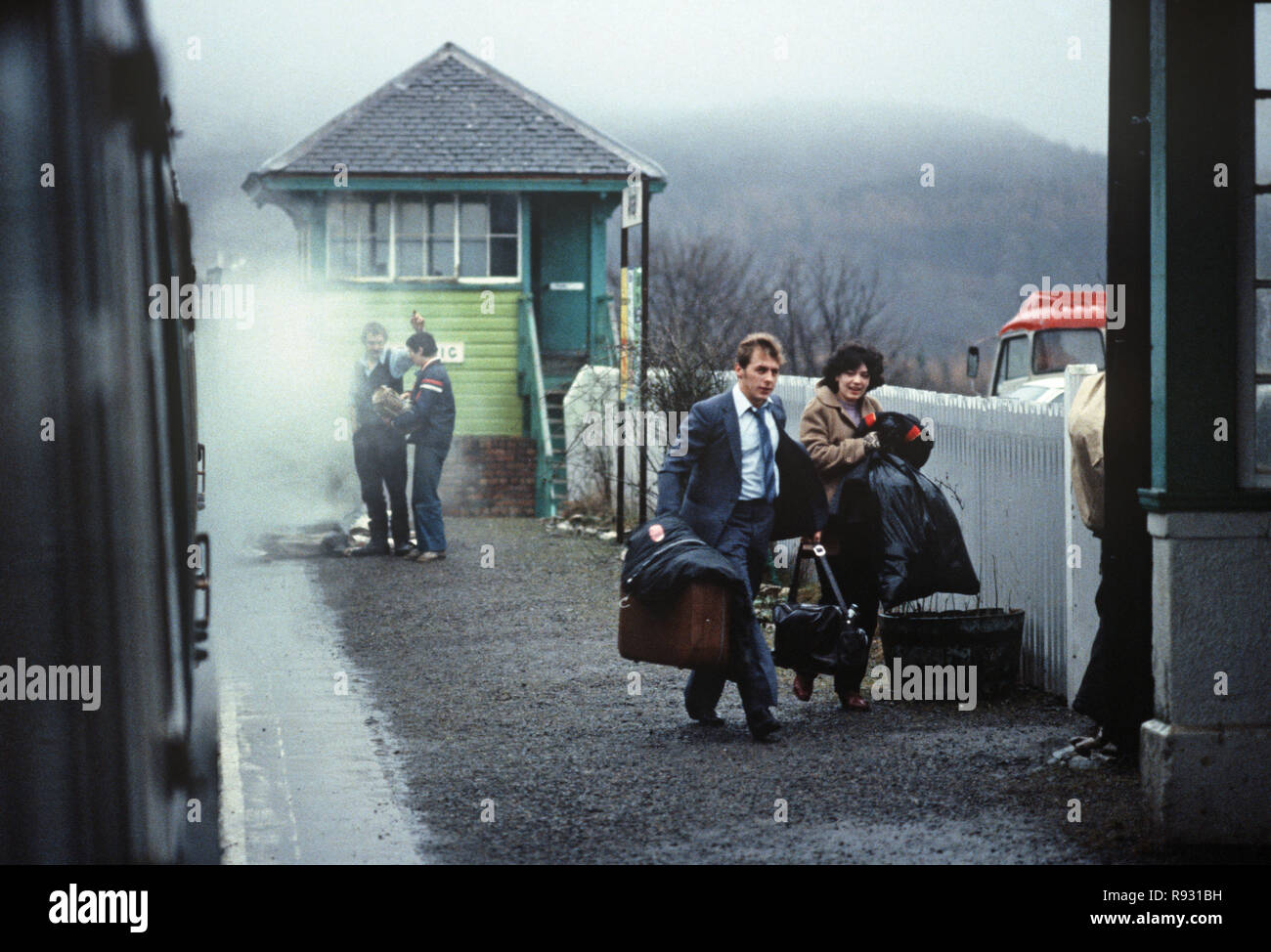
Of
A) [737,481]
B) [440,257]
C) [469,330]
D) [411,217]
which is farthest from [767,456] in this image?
[411,217]

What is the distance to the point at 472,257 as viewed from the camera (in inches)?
960

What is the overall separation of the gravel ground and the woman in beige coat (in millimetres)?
→ 210

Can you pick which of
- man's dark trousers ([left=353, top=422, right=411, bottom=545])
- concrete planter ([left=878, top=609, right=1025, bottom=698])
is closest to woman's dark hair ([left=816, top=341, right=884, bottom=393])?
concrete planter ([left=878, top=609, right=1025, bottom=698])

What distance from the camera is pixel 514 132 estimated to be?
24.7 metres

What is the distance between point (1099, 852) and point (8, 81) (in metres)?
Result: 4.10

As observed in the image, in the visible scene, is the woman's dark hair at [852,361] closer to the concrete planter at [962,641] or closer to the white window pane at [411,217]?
the concrete planter at [962,641]

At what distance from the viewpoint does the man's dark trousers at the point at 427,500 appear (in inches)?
Result: 579

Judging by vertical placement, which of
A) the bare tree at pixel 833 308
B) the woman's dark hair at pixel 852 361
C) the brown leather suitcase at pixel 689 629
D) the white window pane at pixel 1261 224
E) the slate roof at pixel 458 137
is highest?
the slate roof at pixel 458 137

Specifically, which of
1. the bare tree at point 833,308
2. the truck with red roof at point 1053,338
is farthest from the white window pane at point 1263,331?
the bare tree at point 833,308

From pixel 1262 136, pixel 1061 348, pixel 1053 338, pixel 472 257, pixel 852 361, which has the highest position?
pixel 472 257

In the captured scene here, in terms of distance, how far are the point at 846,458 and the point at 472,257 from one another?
1665cm

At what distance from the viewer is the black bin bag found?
27.0 ft

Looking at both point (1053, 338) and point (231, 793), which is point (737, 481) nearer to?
point (231, 793)

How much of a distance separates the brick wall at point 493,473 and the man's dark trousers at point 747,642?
15.4 m
